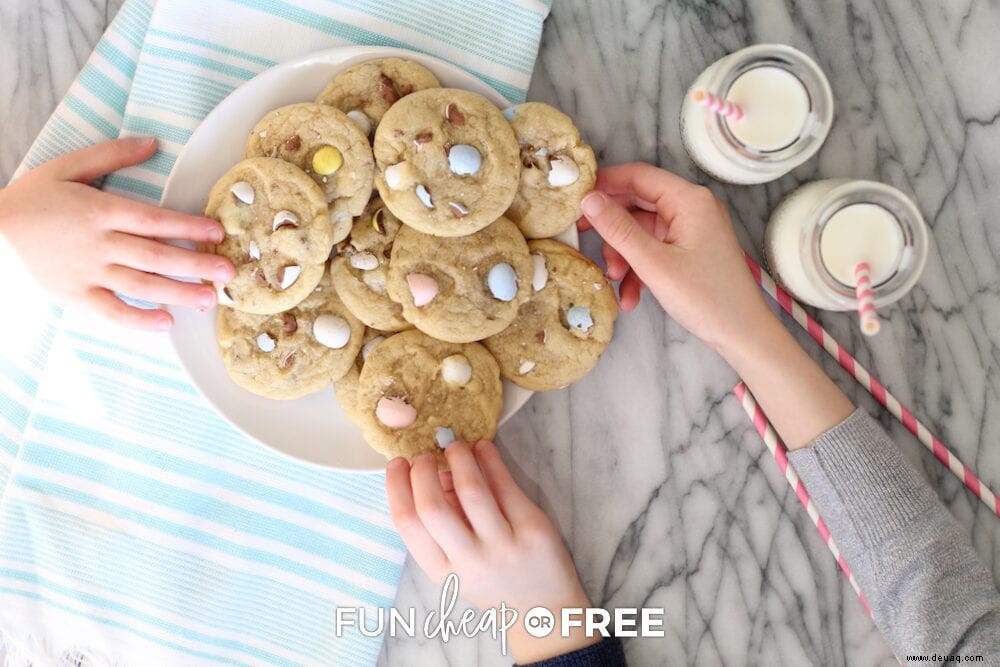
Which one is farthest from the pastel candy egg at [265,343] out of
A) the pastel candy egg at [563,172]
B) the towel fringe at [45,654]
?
the towel fringe at [45,654]

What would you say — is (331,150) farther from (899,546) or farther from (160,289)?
(899,546)

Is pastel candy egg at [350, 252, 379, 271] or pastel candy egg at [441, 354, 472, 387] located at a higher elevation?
pastel candy egg at [350, 252, 379, 271]

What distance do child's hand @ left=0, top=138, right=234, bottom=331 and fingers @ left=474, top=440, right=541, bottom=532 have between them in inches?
17.3

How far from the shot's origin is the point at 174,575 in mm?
1204

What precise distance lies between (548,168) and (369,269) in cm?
28

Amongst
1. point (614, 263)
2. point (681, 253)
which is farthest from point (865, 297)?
point (614, 263)

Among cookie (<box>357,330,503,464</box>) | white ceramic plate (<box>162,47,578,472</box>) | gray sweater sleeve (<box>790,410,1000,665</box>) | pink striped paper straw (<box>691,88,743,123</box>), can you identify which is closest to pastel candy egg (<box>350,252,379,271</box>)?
cookie (<box>357,330,503,464</box>)

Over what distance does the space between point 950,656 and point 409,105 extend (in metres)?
1.05

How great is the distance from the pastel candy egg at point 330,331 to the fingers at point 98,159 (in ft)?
1.25

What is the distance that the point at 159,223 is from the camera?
1.04 meters

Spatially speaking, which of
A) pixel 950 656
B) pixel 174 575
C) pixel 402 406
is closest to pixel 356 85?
pixel 402 406

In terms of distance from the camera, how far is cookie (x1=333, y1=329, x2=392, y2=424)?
111 centimetres

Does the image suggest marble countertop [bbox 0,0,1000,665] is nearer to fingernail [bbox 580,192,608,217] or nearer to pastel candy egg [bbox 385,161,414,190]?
fingernail [bbox 580,192,608,217]

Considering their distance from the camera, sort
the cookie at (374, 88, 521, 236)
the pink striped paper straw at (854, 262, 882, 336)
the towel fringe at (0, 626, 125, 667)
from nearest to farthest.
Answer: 1. the pink striped paper straw at (854, 262, 882, 336)
2. the cookie at (374, 88, 521, 236)
3. the towel fringe at (0, 626, 125, 667)
